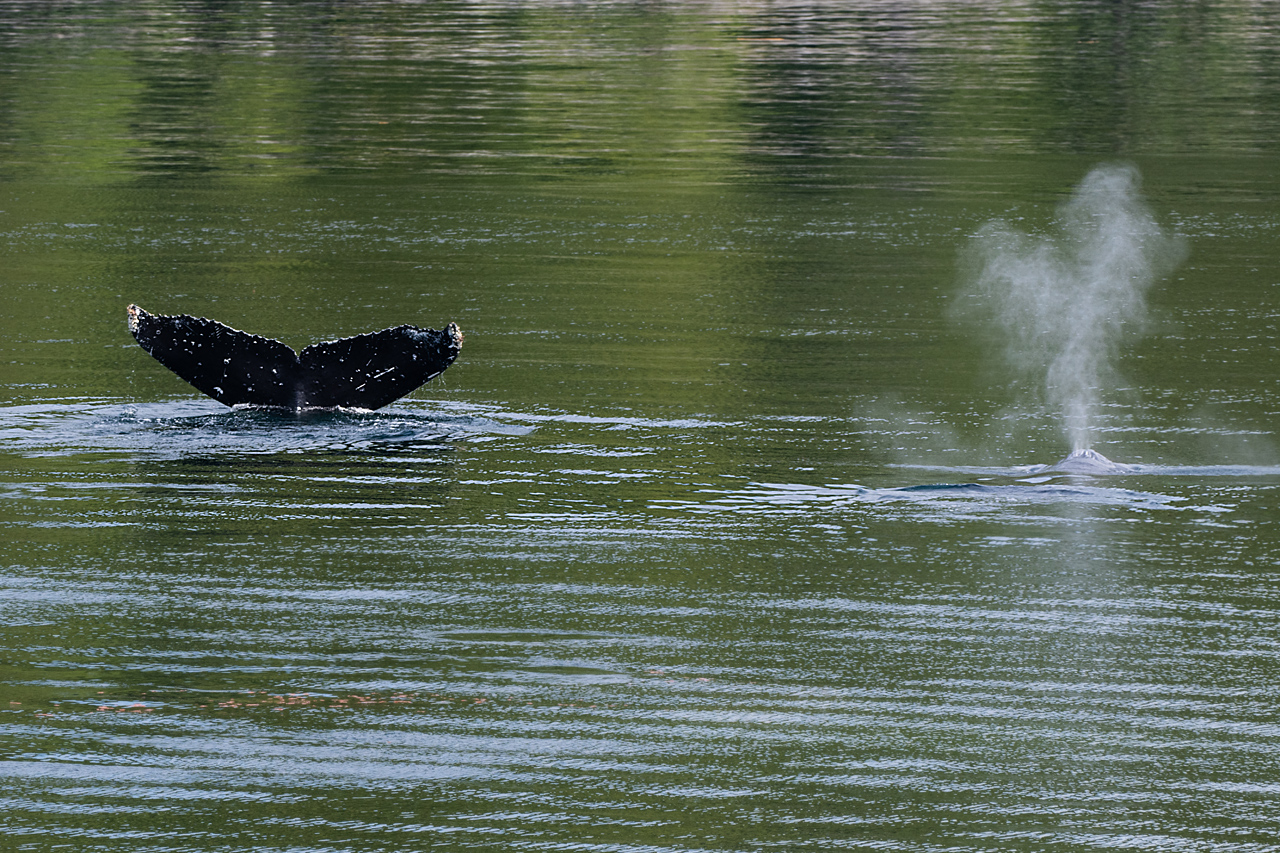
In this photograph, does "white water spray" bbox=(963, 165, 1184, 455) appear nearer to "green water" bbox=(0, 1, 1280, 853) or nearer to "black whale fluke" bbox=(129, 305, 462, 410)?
"green water" bbox=(0, 1, 1280, 853)

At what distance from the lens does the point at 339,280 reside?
19.9 metres

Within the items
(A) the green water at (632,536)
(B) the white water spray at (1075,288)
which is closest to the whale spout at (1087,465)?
(A) the green water at (632,536)

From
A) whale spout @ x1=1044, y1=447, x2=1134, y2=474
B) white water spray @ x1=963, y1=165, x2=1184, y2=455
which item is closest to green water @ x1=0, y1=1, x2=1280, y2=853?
whale spout @ x1=1044, y1=447, x2=1134, y2=474

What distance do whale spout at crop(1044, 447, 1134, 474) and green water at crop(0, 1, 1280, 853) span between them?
0.41 feet

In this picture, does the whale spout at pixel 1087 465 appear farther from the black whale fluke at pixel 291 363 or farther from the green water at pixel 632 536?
the black whale fluke at pixel 291 363

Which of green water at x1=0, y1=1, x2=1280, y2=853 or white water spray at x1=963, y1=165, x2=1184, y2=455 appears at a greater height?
green water at x1=0, y1=1, x2=1280, y2=853

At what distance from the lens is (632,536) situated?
11.2 m

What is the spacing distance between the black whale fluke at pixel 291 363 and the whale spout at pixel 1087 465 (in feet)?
12.1

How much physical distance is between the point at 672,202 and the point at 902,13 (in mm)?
42046

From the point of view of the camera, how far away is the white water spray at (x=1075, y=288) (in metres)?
16.0

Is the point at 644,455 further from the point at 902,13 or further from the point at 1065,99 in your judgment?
the point at 902,13

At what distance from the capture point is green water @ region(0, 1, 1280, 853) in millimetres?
7805

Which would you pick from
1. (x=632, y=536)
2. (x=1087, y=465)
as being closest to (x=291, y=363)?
(x=632, y=536)

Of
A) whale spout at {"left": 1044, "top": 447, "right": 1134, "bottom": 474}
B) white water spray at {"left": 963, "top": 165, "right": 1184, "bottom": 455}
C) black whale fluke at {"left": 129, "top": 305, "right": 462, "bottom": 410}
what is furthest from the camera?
white water spray at {"left": 963, "top": 165, "right": 1184, "bottom": 455}
